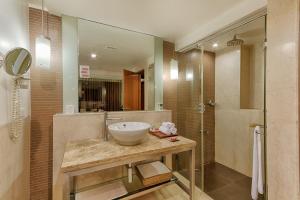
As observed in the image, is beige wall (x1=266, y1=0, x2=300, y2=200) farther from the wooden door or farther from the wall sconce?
the wooden door

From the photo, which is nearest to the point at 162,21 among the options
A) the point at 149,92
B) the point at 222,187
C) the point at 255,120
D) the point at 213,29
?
the point at 213,29

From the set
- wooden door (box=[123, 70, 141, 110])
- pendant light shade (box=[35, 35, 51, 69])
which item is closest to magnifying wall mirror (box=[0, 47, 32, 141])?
pendant light shade (box=[35, 35, 51, 69])

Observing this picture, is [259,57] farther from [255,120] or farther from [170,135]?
[170,135]

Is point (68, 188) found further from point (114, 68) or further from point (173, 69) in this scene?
point (173, 69)

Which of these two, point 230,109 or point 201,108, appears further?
point 230,109

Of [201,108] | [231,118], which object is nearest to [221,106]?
[231,118]

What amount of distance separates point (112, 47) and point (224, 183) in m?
2.45

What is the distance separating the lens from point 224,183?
2109mm

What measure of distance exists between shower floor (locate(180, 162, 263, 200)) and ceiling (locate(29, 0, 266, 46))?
6.79 feet

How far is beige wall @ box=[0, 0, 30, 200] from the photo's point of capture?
100cm

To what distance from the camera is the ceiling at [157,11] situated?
1.47m

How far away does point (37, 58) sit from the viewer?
58.8 inches

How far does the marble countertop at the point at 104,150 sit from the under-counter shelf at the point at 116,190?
47cm

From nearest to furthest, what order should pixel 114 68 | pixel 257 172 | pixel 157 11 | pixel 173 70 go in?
pixel 257 172, pixel 157 11, pixel 114 68, pixel 173 70
